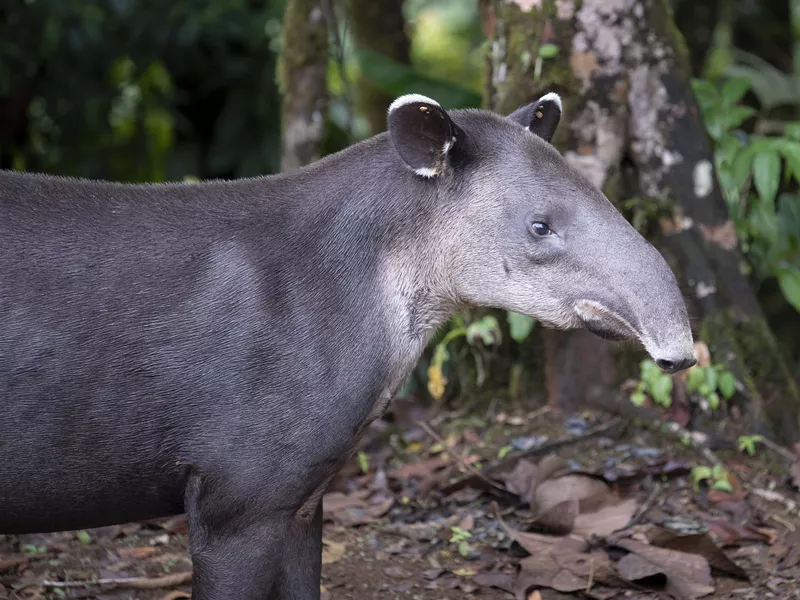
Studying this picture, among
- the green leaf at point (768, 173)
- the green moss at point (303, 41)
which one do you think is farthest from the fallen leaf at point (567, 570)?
the green moss at point (303, 41)

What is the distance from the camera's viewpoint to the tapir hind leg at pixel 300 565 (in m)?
4.03

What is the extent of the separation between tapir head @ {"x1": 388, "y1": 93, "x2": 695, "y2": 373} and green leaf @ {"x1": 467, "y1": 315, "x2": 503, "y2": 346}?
7.17 feet

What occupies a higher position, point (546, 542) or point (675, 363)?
point (675, 363)

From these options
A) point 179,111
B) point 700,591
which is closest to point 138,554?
point 700,591

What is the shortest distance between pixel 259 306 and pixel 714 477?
118 inches

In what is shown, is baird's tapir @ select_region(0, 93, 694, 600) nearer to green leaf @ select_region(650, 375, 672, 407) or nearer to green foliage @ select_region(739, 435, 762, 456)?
green leaf @ select_region(650, 375, 672, 407)

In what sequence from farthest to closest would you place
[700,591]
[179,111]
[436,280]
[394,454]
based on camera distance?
1. [179,111]
2. [394,454]
3. [700,591]
4. [436,280]

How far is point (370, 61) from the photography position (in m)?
7.28

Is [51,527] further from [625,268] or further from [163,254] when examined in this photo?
[625,268]

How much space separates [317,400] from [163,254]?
2.35ft

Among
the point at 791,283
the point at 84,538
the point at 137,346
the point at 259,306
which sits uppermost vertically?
the point at 259,306

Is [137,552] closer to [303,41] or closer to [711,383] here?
[711,383]

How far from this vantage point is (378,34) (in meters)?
9.16

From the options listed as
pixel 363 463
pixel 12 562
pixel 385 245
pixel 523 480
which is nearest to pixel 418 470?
pixel 363 463
